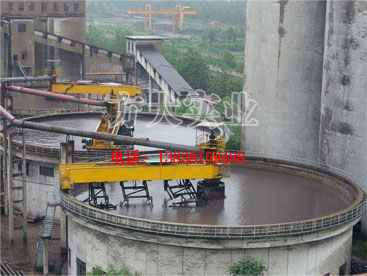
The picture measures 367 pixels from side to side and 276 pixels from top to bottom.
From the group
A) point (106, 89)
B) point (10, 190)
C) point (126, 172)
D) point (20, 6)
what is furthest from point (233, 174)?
point (20, 6)

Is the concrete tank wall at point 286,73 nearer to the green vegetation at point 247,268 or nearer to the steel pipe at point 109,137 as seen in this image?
the steel pipe at point 109,137

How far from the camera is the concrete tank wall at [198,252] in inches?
1270

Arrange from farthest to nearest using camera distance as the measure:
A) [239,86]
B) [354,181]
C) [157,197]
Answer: [239,86] → [354,181] → [157,197]

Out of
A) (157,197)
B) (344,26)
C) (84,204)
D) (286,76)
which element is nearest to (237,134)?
(286,76)

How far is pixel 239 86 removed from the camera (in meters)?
93.7

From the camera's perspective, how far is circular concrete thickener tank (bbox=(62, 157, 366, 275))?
32031 millimetres

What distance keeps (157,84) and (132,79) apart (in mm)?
3849

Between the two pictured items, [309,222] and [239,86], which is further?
[239,86]

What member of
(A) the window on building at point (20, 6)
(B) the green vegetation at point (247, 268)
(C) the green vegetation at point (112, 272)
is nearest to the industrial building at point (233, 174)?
(C) the green vegetation at point (112, 272)

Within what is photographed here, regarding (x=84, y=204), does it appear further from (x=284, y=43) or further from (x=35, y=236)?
(x=284, y=43)

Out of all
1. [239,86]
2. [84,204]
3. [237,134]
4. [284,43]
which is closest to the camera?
[84,204]

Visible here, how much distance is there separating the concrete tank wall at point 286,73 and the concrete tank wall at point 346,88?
3000 millimetres

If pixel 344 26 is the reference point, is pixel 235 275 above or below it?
below

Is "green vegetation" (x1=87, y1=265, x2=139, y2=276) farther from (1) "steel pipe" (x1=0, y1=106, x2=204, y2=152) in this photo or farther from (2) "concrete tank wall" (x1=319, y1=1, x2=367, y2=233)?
(2) "concrete tank wall" (x1=319, y1=1, x2=367, y2=233)
